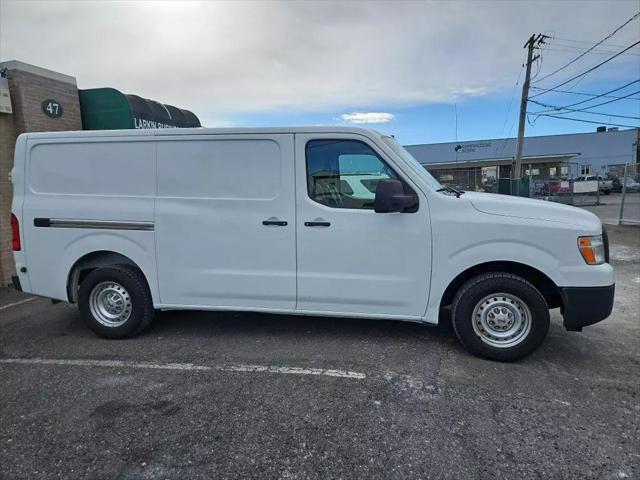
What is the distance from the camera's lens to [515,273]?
13.2 feet

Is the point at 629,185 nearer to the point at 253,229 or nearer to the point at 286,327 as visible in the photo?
the point at 286,327

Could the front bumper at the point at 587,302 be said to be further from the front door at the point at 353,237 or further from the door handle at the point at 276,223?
the door handle at the point at 276,223

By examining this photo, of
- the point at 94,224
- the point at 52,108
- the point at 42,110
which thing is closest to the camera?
the point at 94,224

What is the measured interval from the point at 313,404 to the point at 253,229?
5.76 feet

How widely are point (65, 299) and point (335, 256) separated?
9.82ft

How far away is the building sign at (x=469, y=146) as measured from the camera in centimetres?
5194

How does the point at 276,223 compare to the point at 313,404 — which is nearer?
the point at 313,404

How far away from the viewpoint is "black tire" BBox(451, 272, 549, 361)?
12.6 ft

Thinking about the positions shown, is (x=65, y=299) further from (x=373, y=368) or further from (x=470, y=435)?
(x=470, y=435)

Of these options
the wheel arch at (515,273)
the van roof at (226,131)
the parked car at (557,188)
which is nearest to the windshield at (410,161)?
the van roof at (226,131)

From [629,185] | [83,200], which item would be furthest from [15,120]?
[629,185]

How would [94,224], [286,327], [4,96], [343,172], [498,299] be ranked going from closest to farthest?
[498,299], [343,172], [94,224], [286,327], [4,96]

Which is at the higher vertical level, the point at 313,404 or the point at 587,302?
the point at 587,302

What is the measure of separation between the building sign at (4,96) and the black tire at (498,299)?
7523mm
